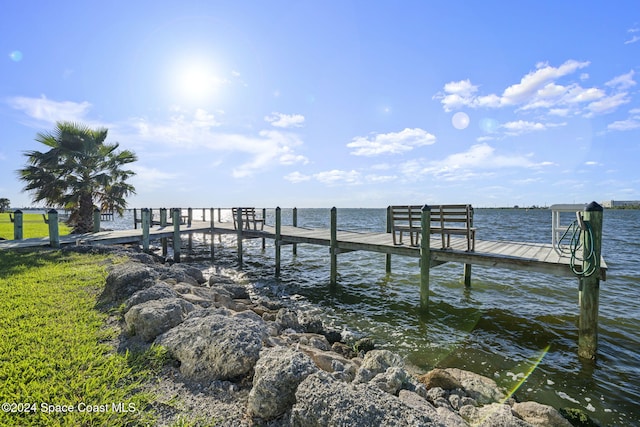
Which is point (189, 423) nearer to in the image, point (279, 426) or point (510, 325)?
point (279, 426)

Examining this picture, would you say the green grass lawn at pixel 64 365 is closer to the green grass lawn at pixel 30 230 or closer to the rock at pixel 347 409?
the rock at pixel 347 409

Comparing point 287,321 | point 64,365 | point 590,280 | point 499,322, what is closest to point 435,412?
point 64,365

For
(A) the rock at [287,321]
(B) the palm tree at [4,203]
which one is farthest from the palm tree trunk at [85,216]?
(B) the palm tree at [4,203]

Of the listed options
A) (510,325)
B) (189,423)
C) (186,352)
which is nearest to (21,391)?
(186,352)

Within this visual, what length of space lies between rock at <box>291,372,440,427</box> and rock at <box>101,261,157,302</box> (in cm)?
429

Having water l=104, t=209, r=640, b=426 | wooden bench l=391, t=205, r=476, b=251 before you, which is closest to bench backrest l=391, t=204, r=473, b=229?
wooden bench l=391, t=205, r=476, b=251

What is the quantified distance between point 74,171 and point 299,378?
737 inches

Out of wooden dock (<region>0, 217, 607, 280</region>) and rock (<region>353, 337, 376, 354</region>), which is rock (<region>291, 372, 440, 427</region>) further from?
wooden dock (<region>0, 217, 607, 280</region>)

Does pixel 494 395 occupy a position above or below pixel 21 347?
below

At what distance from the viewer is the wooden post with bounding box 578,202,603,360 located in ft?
17.4

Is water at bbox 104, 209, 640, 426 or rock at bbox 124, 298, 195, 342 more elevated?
rock at bbox 124, 298, 195, 342

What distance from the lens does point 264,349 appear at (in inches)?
133

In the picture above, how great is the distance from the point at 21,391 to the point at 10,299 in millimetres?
3540

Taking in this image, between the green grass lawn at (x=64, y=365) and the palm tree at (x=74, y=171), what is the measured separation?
12.5 meters
